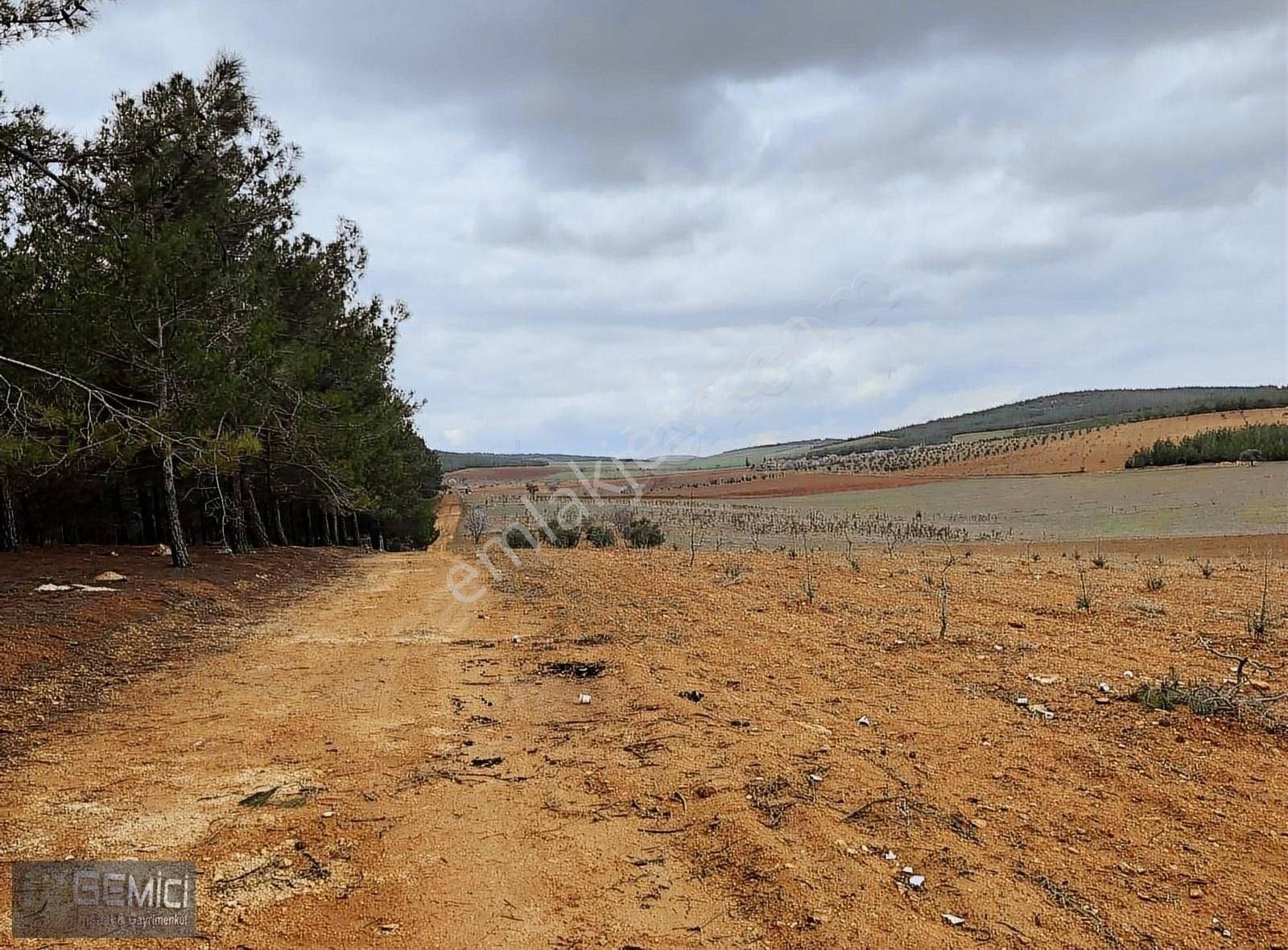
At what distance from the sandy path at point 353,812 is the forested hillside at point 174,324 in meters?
3.32

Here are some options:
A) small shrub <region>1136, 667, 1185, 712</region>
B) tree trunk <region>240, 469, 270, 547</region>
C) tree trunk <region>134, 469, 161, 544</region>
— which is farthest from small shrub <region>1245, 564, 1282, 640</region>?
tree trunk <region>134, 469, 161, 544</region>

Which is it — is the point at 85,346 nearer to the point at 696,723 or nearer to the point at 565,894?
the point at 696,723

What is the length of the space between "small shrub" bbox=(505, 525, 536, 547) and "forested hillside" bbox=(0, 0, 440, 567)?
4132 millimetres

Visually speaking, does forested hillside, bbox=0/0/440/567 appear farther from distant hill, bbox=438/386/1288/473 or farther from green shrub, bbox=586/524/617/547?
distant hill, bbox=438/386/1288/473

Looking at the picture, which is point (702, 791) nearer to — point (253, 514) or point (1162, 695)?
point (1162, 695)

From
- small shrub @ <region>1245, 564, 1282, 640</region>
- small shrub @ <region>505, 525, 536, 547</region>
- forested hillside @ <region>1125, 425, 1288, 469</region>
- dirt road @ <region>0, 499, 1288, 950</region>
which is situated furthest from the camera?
forested hillside @ <region>1125, 425, 1288, 469</region>

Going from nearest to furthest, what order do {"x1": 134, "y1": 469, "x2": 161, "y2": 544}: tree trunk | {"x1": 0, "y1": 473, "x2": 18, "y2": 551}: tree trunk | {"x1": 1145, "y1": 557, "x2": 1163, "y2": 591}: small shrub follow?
{"x1": 1145, "y1": 557, "x2": 1163, "y2": 591}: small shrub → {"x1": 0, "y1": 473, "x2": 18, "y2": 551}: tree trunk → {"x1": 134, "y1": 469, "x2": 161, "y2": 544}: tree trunk

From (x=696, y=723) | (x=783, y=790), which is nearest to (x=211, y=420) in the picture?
(x=696, y=723)

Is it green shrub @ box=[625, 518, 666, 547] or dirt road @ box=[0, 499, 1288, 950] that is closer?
dirt road @ box=[0, 499, 1288, 950]

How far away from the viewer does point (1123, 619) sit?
716 centimetres

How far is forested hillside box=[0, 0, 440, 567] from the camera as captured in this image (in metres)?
7.91

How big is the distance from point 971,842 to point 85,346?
11220 mm

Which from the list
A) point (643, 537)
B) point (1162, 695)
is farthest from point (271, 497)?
point (1162, 695)

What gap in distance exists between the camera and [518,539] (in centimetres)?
2316
